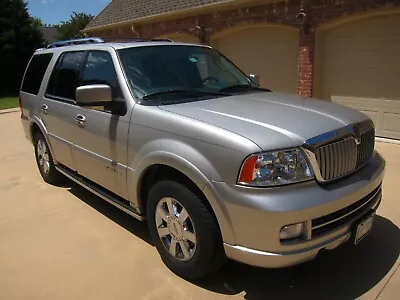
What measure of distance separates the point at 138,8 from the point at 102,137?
13.2m

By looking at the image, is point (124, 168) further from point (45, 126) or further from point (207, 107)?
point (45, 126)

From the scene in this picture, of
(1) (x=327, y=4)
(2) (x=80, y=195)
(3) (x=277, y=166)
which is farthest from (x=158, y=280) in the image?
(1) (x=327, y=4)

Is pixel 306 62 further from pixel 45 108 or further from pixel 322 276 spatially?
→ pixel 322 276

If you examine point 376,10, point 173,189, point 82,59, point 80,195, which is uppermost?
point 376,10

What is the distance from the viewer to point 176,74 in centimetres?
378

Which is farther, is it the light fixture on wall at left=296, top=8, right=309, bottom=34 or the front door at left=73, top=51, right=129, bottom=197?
the light fixture on wall at left=296, top=8, right=309, bottom=34

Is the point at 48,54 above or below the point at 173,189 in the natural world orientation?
above

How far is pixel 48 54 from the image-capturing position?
5.29 meters

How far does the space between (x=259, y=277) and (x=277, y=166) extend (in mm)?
1121

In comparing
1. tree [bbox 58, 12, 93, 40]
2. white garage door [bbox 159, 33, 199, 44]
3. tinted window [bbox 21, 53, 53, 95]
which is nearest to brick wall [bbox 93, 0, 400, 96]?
white garage door [bbox 159, 33, 199, 44]

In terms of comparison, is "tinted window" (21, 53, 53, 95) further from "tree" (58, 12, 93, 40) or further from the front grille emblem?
"tree" (58, 12, 93, 40)

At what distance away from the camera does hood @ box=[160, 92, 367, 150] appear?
104 inches

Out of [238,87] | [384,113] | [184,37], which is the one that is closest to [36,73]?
[238,87]

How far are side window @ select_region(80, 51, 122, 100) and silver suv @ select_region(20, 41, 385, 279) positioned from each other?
20mm
